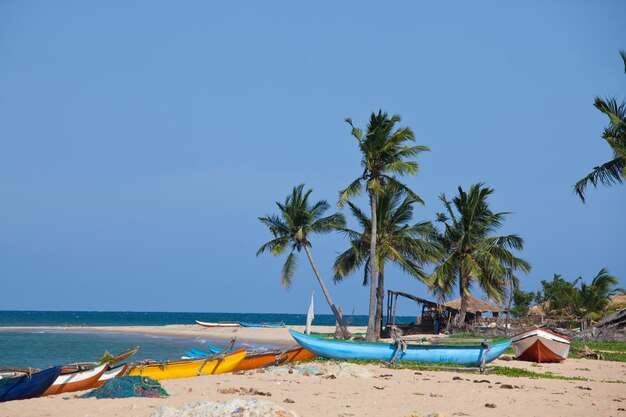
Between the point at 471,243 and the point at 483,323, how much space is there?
26.3 feet

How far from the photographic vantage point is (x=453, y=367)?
61.6 ft

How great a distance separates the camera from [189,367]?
1862 cm

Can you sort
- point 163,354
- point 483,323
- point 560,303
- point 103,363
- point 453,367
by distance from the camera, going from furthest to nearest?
point 560,303 → point 483,323 → point 163,354 → point 453,367 → point 103,363

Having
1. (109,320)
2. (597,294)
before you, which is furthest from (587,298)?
(109,320)

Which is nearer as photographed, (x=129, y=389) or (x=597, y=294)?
(x=129, y=389)

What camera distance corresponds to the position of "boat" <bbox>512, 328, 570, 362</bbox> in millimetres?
22781

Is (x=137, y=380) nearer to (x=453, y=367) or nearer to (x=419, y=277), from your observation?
(x=453, y=367)

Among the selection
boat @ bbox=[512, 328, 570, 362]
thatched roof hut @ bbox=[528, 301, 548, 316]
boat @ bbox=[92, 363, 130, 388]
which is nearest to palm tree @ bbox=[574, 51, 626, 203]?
boat @ bbox=[512, 328, 570, 362]

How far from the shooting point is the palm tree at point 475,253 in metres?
36.1

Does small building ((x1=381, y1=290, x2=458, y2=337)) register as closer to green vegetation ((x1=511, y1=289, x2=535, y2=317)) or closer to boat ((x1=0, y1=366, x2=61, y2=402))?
green vegetation ((x1=511, y1=289, x2=535, y2=317))

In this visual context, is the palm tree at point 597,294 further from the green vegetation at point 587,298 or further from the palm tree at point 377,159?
the palm tree at point 377,159

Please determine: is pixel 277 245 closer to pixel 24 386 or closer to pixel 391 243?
pixel 391 243

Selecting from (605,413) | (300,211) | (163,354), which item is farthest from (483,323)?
(605,413)

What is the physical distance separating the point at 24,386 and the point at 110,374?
202 cm
